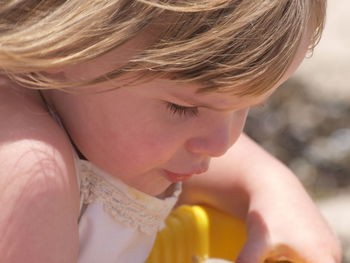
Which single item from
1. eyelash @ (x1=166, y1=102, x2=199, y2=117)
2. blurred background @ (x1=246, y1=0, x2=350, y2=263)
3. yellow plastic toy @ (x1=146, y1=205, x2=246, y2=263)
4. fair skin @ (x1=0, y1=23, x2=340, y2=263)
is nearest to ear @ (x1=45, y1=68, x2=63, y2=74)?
fair skin @ (x1=0, y1=23, x2=340, y2=263)

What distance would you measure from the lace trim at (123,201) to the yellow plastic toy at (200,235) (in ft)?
0.29

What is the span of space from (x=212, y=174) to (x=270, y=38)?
1.58 ft

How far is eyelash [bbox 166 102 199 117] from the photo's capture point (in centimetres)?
112

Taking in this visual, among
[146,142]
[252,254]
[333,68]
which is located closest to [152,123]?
[146,142]

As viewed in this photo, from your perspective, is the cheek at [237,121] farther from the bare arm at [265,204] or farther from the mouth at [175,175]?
the bare arm at [265,204]

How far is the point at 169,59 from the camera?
41.4 inches

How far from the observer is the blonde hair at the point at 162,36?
1.05 metres

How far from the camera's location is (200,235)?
4.96 feet

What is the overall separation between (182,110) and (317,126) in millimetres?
1715

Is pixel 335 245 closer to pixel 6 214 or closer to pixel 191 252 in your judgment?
pixel 191 252

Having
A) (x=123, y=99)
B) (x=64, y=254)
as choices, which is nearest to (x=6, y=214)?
(x=64, y=254)

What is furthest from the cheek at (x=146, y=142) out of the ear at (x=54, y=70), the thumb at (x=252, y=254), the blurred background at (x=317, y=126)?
the blurred background at (x=317, y=126)

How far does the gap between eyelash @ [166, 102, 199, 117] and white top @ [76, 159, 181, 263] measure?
17cm

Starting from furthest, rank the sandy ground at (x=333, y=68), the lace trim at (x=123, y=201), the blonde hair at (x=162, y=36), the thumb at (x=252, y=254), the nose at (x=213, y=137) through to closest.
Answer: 1. the sandy ground at (x=333, y=68)
2. the thumb at (x=252, y=254)
3. the lace trim at (x=123, y=201)
4. the nose at (x=213, y=137)
5. the blonde hair at (x=162, y=36)
